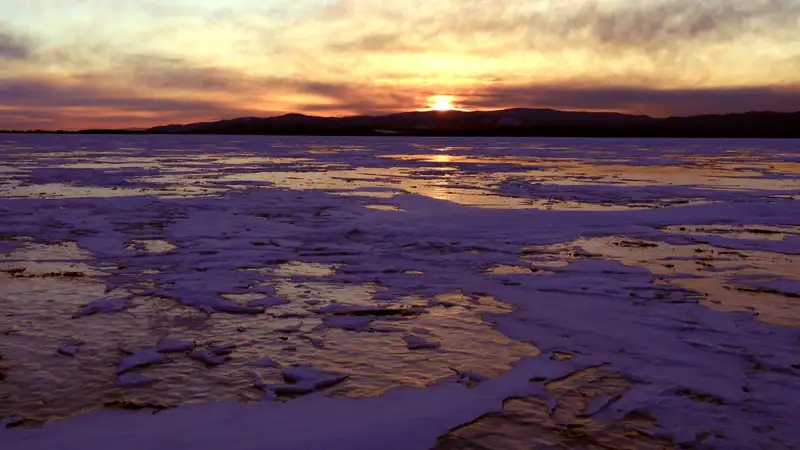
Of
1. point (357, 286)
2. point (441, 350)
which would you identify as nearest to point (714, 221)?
point (357, 286)

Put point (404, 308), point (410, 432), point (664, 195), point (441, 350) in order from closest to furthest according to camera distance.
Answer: point (410, 432)
point (441, 350)
point (404, 308)
point (664, 195)

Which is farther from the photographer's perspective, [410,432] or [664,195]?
[664,195]

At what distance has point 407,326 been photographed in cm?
567

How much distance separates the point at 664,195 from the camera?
51.7 ft

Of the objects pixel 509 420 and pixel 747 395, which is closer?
pixel 509 420

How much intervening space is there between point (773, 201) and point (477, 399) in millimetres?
12475

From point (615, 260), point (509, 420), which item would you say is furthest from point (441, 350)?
point (615, 260)

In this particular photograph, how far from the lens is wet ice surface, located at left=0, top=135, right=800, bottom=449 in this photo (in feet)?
12.9

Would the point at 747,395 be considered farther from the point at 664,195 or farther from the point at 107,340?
the point at 664,195

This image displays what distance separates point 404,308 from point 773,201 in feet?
36.8

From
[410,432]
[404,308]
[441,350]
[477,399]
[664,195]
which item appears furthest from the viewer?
[664,195]

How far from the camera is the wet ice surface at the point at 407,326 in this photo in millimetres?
3922

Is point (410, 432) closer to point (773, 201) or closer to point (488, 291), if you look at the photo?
point (488, 291)

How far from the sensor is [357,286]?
23.1ft
